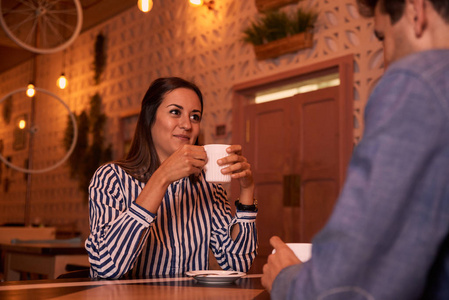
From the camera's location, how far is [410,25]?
760 millimetres

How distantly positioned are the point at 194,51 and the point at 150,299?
5.98m

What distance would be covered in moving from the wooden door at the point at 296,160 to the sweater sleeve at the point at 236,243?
283 centimetres

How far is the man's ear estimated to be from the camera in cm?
74

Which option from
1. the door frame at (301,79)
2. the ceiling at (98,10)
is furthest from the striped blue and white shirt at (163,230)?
the ceiling at (98,10)

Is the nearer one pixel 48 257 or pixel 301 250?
pixel 301 250

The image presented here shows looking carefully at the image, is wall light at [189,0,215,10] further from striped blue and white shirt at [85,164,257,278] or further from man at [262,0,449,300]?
man at [262,0,449,300]

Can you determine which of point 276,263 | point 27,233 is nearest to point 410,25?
point 276,263

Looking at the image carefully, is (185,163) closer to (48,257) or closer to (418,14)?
(418,14)

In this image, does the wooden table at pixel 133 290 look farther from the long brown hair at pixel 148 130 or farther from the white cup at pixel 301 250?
the long brown hair at pixel 148 130

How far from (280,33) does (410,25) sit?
467 centimetres

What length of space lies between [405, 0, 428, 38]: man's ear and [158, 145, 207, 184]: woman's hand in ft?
2.87

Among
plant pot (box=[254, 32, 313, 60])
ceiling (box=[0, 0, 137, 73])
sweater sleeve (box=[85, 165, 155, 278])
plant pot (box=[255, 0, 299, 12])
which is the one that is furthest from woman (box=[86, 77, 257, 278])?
ceiling (box=[0, 0, 137, 73])

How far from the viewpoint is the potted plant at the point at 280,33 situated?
505 centimetres

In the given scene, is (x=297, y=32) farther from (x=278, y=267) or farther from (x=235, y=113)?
(x=278, y=267)
